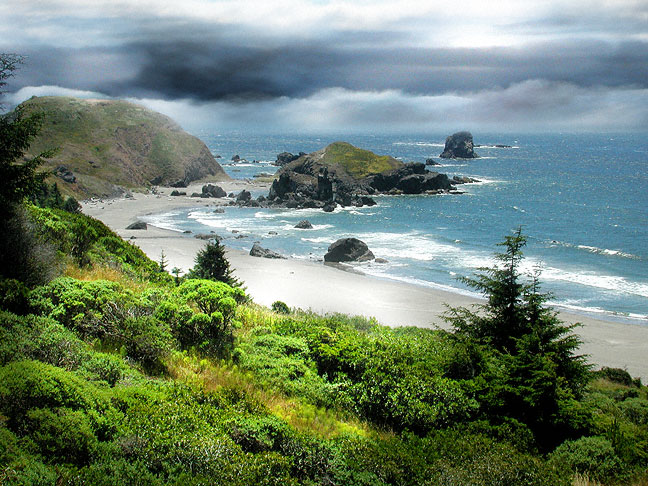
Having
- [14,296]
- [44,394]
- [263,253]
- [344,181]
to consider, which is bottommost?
[263,253]

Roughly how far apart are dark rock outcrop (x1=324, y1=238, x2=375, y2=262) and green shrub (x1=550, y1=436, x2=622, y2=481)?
1408 inches

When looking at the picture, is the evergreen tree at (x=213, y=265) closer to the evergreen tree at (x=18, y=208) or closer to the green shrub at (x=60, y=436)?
the evergreen tree at (x=18, y=208)

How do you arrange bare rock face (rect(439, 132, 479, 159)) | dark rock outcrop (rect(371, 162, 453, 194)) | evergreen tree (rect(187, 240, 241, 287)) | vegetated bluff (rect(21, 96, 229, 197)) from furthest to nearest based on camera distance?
bare rock face (rect(439, 132, 479, 159)) → vegetated bluff (rect(21, 96, 229, 197)) → dark rock outcrop (rect(371, 162, 453, 194)) → evergreen tree (rect(187, 240, 241, 287))

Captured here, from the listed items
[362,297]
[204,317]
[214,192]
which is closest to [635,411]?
[204,317]

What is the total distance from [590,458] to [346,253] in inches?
1433

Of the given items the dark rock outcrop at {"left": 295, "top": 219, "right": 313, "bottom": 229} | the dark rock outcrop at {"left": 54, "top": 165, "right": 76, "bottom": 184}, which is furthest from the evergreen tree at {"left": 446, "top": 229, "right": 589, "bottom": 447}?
the dark rock outcrop at {"left": 54, "top": 165, "right": 76, "bottom": 184}

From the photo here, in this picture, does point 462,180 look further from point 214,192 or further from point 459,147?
point 459,147

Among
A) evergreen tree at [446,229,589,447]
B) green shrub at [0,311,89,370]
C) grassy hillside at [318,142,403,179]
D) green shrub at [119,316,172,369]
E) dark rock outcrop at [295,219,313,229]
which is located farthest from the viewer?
grassy hillside at [318,142,403,179]

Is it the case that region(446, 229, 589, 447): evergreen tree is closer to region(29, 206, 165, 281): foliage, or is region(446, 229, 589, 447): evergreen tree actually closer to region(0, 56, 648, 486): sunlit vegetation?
region(0, 56, 648, 486): sunlit vegetation

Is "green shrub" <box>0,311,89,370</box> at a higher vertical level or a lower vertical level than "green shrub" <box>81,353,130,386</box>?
higher

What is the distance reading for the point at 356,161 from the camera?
10006cm

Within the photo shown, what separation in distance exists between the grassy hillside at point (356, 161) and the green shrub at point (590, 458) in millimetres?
88056

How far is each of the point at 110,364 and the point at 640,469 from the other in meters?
8.03

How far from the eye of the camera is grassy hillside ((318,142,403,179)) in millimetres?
96231
